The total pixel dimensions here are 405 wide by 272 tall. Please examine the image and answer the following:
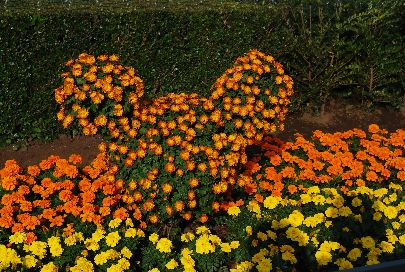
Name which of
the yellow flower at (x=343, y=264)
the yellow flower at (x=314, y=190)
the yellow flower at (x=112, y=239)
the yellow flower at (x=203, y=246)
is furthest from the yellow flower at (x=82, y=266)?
the yellow flower at (x=314, y=190)

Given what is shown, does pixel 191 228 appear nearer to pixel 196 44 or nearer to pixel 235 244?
pixel 235 244

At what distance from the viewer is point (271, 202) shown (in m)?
5.72

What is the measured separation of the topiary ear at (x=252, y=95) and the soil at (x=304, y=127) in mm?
2238

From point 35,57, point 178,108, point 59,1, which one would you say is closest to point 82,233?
point 178,108

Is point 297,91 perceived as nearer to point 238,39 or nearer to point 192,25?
point 238,39

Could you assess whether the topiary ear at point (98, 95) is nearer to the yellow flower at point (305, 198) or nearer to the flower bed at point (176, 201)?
the flower bed at point (176, 201)

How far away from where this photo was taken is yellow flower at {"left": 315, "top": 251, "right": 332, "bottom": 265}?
16.3 ft

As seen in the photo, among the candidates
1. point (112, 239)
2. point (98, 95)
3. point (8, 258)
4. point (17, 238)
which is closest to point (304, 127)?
point (98, 95)

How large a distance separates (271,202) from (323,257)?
0.90 m

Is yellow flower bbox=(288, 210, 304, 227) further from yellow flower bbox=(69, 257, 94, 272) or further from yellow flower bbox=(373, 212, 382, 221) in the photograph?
yellow flower bbox=(69, 257, 94, 272)

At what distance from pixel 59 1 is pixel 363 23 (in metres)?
4.46

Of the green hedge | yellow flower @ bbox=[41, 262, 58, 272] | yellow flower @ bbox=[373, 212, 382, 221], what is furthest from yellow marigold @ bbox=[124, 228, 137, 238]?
the green hedge

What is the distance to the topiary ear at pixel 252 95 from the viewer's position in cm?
552

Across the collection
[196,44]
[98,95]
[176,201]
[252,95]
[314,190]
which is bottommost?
[314,190]
